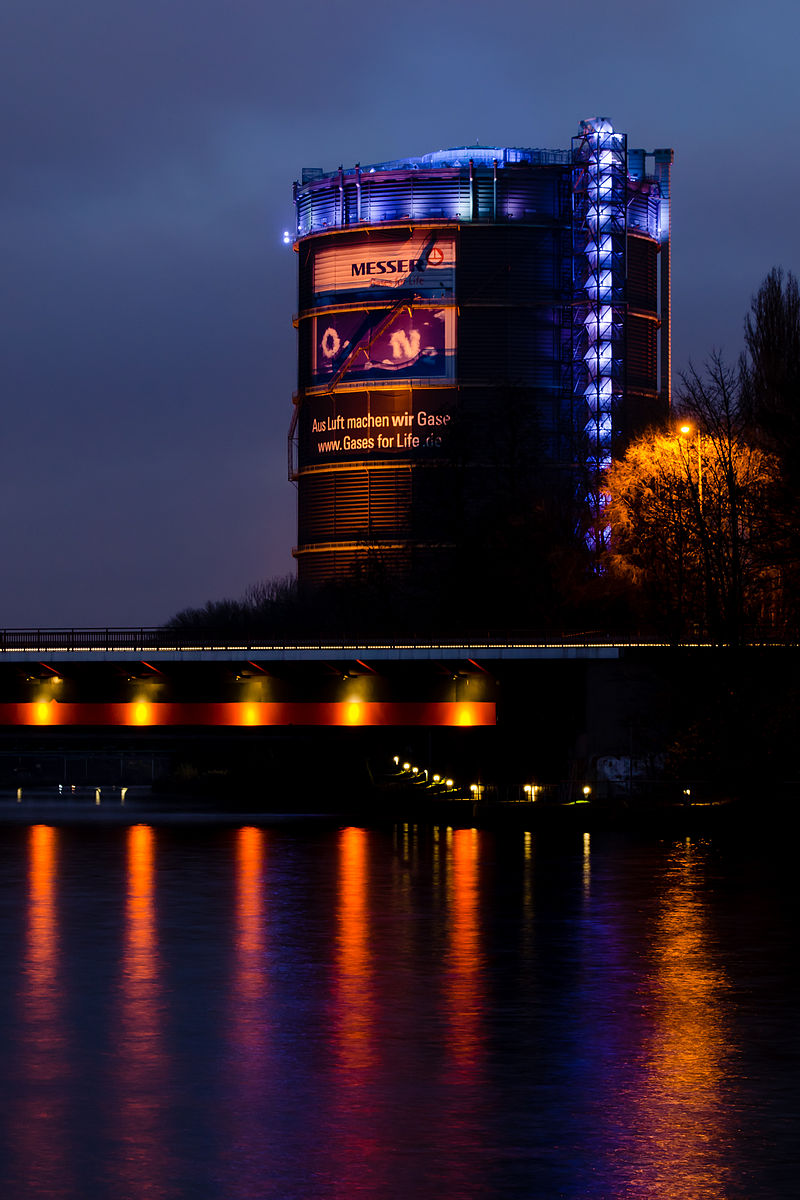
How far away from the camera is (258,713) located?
76188 mm

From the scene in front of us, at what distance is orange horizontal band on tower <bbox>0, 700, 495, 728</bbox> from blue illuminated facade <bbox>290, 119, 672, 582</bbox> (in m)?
53.4

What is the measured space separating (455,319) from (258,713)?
6376 cm

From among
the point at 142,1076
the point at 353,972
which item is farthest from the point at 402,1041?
the point at 353,972

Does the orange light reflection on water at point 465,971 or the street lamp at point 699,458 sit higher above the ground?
the street lamp at point 699,458

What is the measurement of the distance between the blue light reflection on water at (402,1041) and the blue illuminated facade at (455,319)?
95.5m

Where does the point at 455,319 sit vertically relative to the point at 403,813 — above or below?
above

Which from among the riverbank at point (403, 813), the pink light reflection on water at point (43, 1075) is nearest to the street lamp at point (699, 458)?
the riverbank at point (403, 813)

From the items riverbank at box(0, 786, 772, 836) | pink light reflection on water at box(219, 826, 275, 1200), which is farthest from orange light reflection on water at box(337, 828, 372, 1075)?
riverbank at box(0, 786, 772, 836)

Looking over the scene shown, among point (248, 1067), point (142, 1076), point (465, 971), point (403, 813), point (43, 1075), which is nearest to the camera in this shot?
point (142, 1076)

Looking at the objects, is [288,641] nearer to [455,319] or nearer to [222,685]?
[222,685]

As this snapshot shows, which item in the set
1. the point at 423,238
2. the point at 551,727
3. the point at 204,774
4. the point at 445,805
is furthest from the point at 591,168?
the point at 445,805

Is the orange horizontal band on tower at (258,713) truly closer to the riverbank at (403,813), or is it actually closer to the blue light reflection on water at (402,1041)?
the riverbank at (403,813)

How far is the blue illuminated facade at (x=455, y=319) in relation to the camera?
132750 mm

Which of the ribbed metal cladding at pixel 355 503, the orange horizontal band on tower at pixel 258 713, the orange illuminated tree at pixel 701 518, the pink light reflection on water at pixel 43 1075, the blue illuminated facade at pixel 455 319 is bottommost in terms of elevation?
the pink light reflection on water at pixel 43 1075
